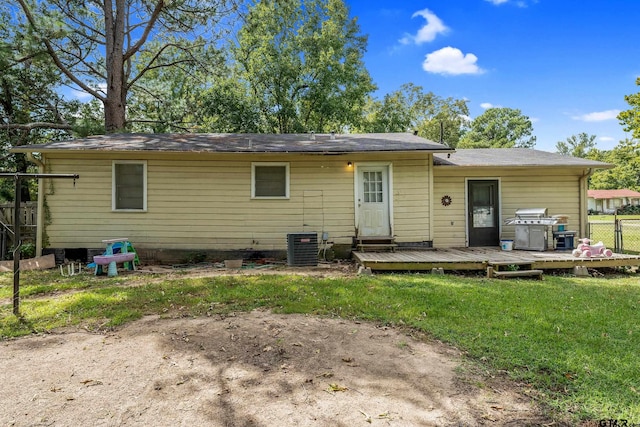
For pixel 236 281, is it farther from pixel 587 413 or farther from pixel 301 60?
pixel 301 60

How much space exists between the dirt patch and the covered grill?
6.59 meters

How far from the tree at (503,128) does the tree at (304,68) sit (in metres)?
27.7

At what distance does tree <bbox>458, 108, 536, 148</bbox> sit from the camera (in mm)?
43406

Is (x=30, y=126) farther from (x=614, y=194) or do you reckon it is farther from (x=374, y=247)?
(x=614, y=194)

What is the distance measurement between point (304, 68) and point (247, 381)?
66.4 feet

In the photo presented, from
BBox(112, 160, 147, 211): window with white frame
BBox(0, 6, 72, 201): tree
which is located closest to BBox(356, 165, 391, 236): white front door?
BBox(112, 160, 147, 211): window with white frame

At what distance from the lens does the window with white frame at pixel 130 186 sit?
841cm

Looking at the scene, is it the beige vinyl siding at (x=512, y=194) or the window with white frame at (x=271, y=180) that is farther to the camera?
the beige vinyl siding at (x=512, y=194)

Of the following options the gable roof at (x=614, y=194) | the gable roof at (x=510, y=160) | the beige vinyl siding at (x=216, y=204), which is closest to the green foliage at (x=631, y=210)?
the gable roof at (x=614, y=194)

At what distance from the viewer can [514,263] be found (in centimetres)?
663

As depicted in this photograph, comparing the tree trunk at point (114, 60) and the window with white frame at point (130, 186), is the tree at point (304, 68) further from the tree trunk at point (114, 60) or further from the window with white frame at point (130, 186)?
the window with white frame at point (130, 186)

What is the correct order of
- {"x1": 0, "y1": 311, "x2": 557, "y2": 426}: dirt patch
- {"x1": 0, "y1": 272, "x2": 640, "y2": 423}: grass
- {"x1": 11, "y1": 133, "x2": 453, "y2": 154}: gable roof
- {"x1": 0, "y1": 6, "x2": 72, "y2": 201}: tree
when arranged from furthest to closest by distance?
1. {"x1": 0, "y1": 6, "x2": 72, "y2": 201}: tree
2. {"x1": 11, "y1": 133, "x2": 453, "y2": 154}: gable roof
3. {"x1": 0, "y1": 272, "x2": 640, "y2": 423}: grass
4. {"x1": 0, "y1": 311, "x2": 557, "y2": 426}: dirt patch

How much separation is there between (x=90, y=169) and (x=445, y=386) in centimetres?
923

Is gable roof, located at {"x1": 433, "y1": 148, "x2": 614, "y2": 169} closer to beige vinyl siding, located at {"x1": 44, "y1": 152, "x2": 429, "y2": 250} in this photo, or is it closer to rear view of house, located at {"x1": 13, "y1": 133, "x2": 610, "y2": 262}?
rear view of house, located at {"x1": 13, "y1": 133, "x2": 610, "y2": 262}
